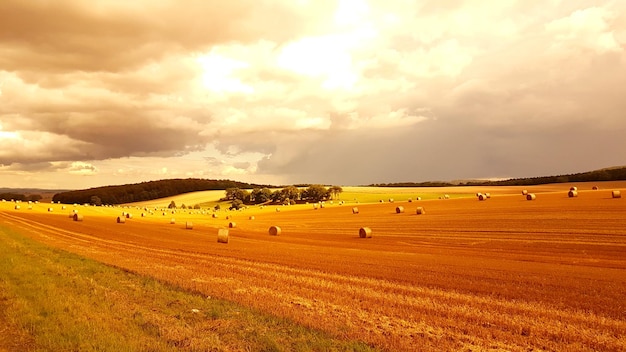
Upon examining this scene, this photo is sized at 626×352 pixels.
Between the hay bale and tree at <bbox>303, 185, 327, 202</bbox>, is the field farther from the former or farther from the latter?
tree at <bbox>303, 185, 327, 202</bbox>

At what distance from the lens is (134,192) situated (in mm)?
151625

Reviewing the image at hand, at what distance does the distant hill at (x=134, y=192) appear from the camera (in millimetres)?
145250

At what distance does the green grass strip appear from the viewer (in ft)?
28.3

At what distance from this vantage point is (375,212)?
55.7 meters

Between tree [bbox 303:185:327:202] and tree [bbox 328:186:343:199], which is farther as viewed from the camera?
tree [bbox 328:186:343:199]

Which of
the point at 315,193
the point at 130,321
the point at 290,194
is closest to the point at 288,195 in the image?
the point at 290,194

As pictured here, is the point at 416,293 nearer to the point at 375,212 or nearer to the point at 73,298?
the point at 73,298

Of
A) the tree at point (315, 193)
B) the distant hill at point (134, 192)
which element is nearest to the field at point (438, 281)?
the tree at point (315, 193)

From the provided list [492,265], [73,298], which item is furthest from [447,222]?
[73,298]

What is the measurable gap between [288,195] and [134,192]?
66.1 meters

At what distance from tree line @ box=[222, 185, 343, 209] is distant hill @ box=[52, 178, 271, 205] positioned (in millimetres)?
40425

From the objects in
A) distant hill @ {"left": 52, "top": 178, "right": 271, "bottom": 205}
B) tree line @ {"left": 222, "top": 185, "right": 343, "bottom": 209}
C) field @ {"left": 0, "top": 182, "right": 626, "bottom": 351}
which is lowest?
field @ {"left": 0, "top": 182, "right": 626, "bottom": 351}

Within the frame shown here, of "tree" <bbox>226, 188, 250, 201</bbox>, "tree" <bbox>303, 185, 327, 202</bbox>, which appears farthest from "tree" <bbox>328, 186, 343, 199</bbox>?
"tree" <bbox>226, 188, 250, 201</bbox>

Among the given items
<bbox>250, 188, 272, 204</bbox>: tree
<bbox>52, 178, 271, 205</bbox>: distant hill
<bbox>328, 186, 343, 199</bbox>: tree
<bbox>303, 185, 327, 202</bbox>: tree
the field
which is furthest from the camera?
<bbox>52, 178, 271, 205</bbox>: distant hill
